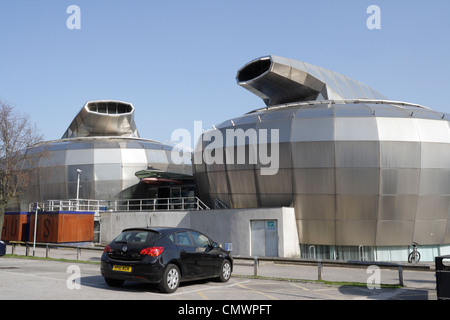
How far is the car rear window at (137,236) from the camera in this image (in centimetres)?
991

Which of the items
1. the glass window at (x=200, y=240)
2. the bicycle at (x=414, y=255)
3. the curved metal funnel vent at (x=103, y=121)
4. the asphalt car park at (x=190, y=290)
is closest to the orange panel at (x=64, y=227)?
the curved metal funnel vent at (x=103, y=121)

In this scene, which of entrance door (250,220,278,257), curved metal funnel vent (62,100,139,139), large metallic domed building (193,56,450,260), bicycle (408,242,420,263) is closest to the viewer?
bicycle (408,242,420,263)

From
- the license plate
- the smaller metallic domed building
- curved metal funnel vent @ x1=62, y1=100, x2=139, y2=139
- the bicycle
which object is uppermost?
curved metal funnel vent @ x1=62, y1=100, x2=139, y2=139

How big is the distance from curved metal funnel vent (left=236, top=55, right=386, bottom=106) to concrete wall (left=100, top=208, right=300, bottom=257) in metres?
10.5

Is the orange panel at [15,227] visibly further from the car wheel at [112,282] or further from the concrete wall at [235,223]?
the car wheel at [112,282]

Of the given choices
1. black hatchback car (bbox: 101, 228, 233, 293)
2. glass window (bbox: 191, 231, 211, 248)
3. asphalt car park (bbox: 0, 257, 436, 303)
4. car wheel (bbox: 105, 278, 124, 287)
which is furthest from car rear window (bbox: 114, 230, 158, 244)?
glass window (bbox: 191, 231, 211, 248)

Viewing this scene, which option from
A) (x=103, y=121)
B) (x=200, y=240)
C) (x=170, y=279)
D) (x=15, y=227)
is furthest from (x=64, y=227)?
(x=170, y=279)

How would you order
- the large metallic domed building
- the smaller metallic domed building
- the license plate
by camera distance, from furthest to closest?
the smaller metallic domed building, the large metallic domed building, the license plate

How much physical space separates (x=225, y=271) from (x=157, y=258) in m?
3.03

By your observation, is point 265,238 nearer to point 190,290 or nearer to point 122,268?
point 190,290

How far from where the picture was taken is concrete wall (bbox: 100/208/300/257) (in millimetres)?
22781

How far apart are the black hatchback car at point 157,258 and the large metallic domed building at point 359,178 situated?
1298cm

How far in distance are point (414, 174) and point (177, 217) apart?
14762 mm

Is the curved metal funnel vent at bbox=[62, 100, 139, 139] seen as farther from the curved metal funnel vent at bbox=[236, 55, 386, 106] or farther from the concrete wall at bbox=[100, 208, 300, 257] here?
the curved metal funnel vent at bbox=[236, 55, 386, 106]
